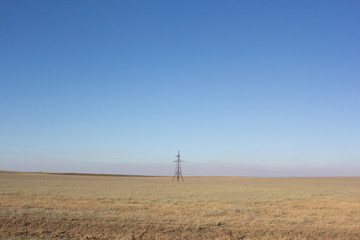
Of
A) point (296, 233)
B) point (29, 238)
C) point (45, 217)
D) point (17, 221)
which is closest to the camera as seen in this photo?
point (29, 238)

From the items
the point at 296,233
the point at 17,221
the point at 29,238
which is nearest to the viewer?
the point at 29,238

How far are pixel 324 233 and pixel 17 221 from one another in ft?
41.4

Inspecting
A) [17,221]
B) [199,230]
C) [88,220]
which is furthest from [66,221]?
[199,230]

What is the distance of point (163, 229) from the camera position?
549 inches

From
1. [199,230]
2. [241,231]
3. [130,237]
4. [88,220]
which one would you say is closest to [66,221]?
[88,220]

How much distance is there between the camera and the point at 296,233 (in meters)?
13.8

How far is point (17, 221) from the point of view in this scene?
49.3 ft

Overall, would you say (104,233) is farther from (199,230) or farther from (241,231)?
(241,231)

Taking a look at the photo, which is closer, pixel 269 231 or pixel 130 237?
pixel 130 237

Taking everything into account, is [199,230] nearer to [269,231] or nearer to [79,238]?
[269,231]

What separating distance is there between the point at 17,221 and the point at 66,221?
6.59 ft

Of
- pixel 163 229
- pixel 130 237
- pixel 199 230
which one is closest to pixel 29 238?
pixel 130 237

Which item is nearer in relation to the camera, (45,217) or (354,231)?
(354,231)

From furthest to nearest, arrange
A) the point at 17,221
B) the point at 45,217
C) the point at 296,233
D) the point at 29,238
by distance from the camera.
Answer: the point at 45,217 < the point at 17,221 < the point at 296,233 < the point at 29,238
